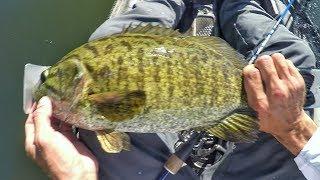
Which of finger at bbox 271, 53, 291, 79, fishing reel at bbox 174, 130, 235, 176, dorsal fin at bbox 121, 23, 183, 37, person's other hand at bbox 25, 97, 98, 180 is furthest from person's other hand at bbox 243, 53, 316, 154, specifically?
person's other hand at bbox 25, 97, 98, 180

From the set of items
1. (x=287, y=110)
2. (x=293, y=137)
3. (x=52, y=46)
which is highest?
(x=287, y=110)

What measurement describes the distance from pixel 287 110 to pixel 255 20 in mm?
1143

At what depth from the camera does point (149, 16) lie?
3309mm

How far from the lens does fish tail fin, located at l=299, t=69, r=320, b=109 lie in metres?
2.57

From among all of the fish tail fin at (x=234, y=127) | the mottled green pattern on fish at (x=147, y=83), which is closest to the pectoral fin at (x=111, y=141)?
the mottled green pattern on fish at (x=147, y=83)

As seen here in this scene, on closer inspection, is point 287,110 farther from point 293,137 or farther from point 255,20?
point 255,20

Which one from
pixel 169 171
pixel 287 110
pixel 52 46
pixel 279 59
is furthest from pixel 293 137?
pixel 52 46

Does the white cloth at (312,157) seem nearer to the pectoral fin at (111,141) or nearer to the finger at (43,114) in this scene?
the pectoral fin at (111,141)

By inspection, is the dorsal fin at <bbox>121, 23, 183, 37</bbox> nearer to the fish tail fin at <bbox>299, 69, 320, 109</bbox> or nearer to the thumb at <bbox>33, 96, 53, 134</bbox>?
the thumb at <bbox>33, 96, 53, 134</bbox>

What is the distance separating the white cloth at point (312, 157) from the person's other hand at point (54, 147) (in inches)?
40.0

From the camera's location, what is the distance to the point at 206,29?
3580 millimetres

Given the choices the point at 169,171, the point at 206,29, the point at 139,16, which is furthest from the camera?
the point at 206,29

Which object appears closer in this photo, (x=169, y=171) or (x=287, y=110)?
(x=287, y=110)

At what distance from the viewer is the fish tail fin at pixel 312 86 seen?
2570 millimetres
